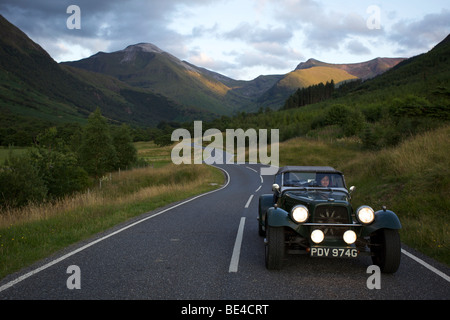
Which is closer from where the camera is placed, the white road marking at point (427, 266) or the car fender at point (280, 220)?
the white road marking at point (427, 266)

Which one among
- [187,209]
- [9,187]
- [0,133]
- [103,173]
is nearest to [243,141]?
[103,173]

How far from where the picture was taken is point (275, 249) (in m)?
4.98

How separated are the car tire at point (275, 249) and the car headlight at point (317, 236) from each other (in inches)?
18.9

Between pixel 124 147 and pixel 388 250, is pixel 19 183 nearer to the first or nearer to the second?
pixel 124 147

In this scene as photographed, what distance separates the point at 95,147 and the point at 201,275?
41.3 m

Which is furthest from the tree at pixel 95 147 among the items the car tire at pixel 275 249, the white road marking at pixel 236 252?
the car tire at pixel 275 249

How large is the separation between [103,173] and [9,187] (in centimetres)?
1840

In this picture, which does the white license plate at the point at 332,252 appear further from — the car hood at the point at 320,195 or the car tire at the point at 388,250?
the car hood at the point at 320,195

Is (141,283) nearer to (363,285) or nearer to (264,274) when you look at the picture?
(264,274)

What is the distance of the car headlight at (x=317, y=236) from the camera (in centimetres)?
483

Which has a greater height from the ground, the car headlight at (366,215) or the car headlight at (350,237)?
the car headlight at (366,215)

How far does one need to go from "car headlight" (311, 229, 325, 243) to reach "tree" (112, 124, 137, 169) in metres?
46.6

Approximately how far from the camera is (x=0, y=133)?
101562mm

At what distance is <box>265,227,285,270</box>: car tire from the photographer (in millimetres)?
4969
